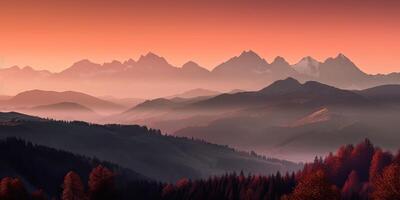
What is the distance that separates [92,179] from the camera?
524 feet

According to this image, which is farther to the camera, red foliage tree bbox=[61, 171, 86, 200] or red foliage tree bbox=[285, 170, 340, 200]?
red foliage tree bbox=[61, 171, 86, 200]

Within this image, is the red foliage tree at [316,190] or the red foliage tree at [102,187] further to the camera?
the red foliage tree at [102,187]

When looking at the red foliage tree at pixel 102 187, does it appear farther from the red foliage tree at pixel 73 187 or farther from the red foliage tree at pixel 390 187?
the red foliage tree at pixel 390 187

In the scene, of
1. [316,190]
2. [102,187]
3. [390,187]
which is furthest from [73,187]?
[390,187]

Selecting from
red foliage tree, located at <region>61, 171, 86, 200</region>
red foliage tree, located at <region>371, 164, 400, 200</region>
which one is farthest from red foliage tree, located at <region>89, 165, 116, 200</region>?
red foliage tree, located at <region>371, 164, 400, 200</region>

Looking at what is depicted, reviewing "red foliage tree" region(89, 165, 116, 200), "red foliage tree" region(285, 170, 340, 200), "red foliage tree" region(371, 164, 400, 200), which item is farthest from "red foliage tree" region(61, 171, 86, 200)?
"red foliage tree" region(371, 164, 400, 200)

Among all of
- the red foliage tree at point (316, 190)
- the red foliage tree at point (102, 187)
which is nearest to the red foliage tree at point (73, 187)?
the red foliage tree at point (102, 187)

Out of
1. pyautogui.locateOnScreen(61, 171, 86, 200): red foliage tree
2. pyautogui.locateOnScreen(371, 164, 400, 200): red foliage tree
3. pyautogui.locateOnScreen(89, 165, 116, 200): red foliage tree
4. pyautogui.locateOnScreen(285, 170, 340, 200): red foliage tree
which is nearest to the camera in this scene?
pyautogui.locateOnScreen(285, 170, 340, 200): red foliage tree

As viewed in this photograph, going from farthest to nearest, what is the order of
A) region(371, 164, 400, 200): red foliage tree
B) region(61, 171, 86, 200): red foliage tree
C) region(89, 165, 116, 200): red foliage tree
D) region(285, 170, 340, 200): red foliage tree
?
region(61, 171, 86, 200): red foliage tree, region(89, 165, 116, 200): red foliage tree, region(371, 164, 400, 200): red foliage tree, region(285, 170, 340, 200): red foliage tree

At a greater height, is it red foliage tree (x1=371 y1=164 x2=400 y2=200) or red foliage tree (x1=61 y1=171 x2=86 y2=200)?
red foliage tree (x1=371 y1=164 x2=400 y2=200)

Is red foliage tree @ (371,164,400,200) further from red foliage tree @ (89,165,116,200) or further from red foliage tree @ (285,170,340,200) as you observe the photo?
red foliage tree @ (89,165,116,200)

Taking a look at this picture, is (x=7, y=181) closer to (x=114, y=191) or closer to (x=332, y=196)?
(x=114, y=191)

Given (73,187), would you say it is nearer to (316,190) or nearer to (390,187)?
(316,190)

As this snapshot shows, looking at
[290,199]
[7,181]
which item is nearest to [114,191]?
[7,181]
